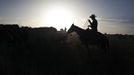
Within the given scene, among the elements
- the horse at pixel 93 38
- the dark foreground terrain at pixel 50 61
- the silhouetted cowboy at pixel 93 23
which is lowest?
the dark foreground terrain at pixel 50 61

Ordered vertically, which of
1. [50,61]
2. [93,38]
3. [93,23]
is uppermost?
[93,23]

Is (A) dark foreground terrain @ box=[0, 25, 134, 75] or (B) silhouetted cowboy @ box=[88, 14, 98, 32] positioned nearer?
(A) dark foreground terrain @ box=[0, 25, 134, 75]

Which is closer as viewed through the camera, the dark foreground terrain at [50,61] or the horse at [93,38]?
the dark foreground terrain at [50,61]

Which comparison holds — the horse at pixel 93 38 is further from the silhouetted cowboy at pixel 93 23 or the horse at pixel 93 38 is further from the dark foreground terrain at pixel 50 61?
the dark foreground terrain at pixel 50 61

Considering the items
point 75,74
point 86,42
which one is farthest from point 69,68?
point 86,42

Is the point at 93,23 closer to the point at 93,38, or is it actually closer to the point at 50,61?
the point at 93,38

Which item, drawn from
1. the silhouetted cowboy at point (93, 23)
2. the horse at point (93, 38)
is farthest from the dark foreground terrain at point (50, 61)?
the silhouetted cowboy at point (93, 23)

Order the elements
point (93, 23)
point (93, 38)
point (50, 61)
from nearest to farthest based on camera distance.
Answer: point (50, 61) → point (93, 23) → point (93, 38)

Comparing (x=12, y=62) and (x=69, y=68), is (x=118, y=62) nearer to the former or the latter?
(x=69, y=68)

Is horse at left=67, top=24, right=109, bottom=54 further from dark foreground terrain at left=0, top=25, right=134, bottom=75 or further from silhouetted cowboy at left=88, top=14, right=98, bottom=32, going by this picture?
dark foreground terrain at left=0, top=25, right=134, bottom=75

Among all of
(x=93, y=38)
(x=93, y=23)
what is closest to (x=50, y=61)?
(x=93, y=38)

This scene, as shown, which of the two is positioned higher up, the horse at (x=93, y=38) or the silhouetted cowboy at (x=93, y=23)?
the silhouetted cowboy at (x=93, y=23)

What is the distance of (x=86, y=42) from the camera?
19.4 metres

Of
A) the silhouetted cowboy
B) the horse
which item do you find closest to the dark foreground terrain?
the horse
